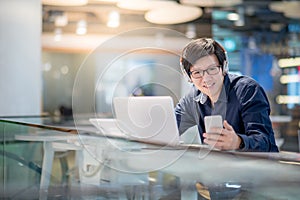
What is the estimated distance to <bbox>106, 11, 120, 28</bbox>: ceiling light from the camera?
7.80 m

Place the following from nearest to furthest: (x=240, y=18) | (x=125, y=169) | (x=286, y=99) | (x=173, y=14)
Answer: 1. (x=125, y=169)
2. (x=173, y=14)
3. (x=286, y=99)
4. (x=240, y=18)

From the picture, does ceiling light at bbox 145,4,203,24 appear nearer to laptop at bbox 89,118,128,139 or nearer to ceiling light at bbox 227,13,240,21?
ceiling light at bbox 227,13,240,21

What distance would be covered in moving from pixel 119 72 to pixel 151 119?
564 millimetres

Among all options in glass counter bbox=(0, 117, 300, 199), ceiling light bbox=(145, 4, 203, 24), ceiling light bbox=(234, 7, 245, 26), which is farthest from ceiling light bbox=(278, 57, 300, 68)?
glass counter bbox=(0, 117, 300, 199)

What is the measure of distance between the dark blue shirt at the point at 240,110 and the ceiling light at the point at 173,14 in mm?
5352

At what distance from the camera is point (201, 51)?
161 centimetres

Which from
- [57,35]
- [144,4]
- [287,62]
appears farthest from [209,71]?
[287,62]

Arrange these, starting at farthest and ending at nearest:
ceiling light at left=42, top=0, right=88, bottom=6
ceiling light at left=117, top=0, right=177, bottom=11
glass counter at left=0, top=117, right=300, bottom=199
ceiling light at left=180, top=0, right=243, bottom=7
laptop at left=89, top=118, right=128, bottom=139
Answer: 1. ceiling light at left=180, top=0, right=243, bottom=7
2. ceiling light at left=117, top=0, right=177, bottom=11
3. ceiling light at left=42, top=0, right=88, bottom=6
4. laptop at left=89, top=118, right=128, bottom=139
5. glass counter at left=0, top=117, right=300, bottom=199

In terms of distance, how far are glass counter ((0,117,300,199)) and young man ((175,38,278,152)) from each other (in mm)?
122

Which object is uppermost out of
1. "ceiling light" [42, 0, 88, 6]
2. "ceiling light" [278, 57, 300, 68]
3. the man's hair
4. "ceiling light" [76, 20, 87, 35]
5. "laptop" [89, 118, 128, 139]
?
"ceiling light" [42, 0, 88, 6]

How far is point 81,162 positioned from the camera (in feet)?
8.03

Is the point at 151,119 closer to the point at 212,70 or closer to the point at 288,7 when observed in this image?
the point at 212,70

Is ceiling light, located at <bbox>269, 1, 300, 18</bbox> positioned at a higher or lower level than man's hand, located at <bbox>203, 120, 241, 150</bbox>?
higher

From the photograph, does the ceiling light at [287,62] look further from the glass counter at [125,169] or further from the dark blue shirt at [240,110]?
the dark blue shirt at [240,110]
